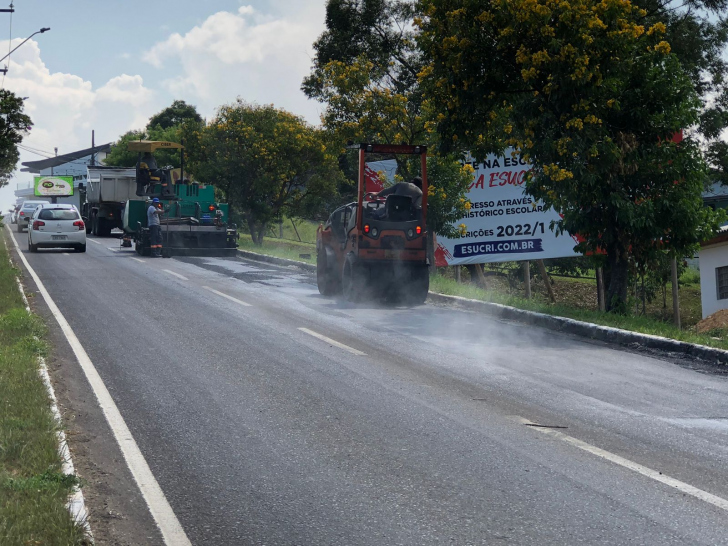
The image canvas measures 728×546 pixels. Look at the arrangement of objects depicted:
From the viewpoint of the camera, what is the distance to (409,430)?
716cm

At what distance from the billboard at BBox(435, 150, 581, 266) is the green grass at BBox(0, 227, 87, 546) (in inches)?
540

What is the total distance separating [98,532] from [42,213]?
2696cm

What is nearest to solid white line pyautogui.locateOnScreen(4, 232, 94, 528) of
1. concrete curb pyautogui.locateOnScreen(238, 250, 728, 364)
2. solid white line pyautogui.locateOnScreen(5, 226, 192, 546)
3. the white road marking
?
solid white line pyautogui.locateOnScreen(5, 226, 192, 546)

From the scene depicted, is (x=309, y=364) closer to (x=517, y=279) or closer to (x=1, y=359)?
(x=1, y=359)

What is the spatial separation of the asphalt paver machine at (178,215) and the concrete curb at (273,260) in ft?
2.16

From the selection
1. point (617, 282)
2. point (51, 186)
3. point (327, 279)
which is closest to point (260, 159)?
point (327, 279)

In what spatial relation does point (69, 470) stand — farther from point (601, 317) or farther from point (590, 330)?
point (601, 317)

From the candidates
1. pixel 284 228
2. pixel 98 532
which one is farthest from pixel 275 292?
pixel 284 228

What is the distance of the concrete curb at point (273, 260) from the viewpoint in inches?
978

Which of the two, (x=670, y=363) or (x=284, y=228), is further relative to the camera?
(x=284, y=228)

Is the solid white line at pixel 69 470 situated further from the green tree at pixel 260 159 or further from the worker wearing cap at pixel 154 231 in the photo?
the green tree at pixel 260 159

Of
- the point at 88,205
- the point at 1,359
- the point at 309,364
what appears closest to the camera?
the point at 1,359

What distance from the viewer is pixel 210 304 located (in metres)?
15.7

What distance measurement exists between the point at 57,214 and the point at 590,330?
865 inches
